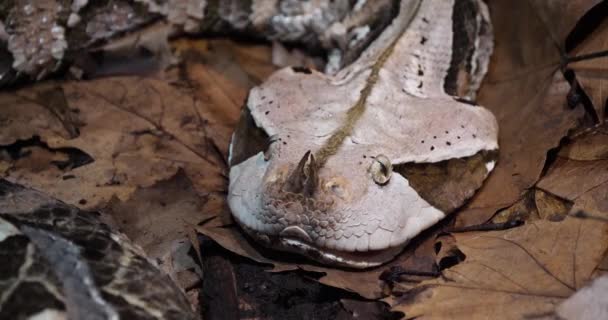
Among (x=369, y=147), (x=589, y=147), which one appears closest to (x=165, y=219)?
(x=369, y=147)

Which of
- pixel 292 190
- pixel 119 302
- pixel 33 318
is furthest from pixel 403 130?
pixel 33 318

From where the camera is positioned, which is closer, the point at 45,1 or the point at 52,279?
the point at 52,279

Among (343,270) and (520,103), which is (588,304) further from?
(520,103)

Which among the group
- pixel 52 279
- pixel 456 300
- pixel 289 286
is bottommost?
pixel 289 286

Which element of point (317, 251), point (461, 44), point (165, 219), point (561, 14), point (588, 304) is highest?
point (561, 14)

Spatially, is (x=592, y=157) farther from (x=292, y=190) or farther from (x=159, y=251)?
(x=159, y=251)

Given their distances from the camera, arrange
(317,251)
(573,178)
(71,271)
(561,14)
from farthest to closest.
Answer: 1. (561,14)
2. (573,178)
3. (317,251)
4. (71,271)
